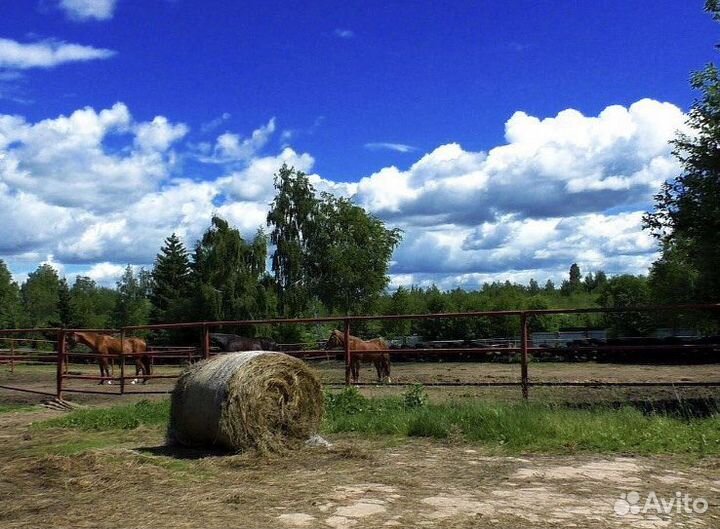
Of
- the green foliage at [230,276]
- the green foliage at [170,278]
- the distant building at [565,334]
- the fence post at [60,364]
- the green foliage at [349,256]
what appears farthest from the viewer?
the green foliage at [170,278]

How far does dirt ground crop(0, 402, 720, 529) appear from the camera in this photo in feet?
15.4

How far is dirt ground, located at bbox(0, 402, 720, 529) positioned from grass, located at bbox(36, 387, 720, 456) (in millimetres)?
355

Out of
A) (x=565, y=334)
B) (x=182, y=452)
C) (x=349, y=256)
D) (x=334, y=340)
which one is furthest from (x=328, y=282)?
(x=182, y=452)

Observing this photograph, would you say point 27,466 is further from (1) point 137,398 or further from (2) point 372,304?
(2) point 372,304

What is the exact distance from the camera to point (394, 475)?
237 inches

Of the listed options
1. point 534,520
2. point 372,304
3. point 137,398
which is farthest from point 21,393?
point 372,304

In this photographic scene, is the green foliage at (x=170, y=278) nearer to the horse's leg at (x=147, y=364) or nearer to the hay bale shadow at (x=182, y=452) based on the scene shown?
the horse's leg at (x=147, y=364)

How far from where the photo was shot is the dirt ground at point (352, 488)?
469 cm

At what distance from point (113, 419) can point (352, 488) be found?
5645mm

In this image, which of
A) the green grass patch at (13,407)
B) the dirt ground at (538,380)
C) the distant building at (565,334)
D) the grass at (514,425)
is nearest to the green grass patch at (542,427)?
the grass at (514,425)

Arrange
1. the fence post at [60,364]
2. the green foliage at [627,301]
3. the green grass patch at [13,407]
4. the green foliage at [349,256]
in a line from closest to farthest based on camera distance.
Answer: the green grass patch at [13,407], the fence post at [60,364], the green foliage at [627,301], the green foliage at [349,256]

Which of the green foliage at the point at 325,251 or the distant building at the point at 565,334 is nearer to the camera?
the distant building at the point at 565,334

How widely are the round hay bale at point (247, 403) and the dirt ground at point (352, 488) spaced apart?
0.74ft

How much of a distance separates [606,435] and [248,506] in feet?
12.8
